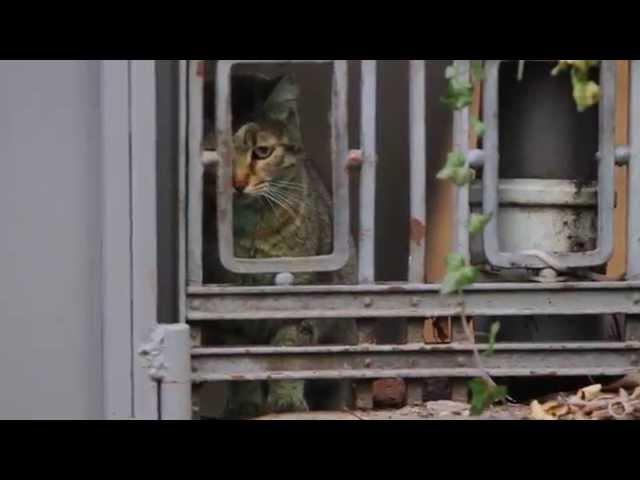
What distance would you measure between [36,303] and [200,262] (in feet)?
1.12

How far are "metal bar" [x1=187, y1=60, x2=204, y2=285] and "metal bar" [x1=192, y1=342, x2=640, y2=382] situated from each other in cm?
19

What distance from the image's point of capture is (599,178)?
2.34 meters

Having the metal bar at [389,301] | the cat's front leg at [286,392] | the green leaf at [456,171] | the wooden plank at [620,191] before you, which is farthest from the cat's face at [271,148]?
the green leaf at [456,171]

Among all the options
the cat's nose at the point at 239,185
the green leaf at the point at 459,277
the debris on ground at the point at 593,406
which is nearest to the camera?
the green leaf at the point at 459,277

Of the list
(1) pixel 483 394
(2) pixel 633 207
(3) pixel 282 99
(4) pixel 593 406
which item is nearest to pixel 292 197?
(3) pixel 282 99

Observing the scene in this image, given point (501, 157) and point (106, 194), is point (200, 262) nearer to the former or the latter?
point (106, 194)

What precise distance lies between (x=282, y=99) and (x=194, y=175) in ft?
2.04

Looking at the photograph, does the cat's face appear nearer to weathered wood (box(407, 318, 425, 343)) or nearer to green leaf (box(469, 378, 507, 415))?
weathered wood (box(407, 318, 425, 343))

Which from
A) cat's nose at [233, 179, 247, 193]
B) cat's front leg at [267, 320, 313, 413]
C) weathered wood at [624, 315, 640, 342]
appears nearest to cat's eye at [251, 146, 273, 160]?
cat's nose at [233, 179, 247, 193]

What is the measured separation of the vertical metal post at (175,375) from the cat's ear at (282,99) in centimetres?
83

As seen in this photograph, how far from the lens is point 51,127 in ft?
7.22

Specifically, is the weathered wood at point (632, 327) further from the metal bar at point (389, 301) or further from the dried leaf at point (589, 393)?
the dried leaf at point (589, 393)

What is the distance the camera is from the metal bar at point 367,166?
2.31 metres

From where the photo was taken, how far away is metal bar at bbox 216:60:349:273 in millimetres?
2301
